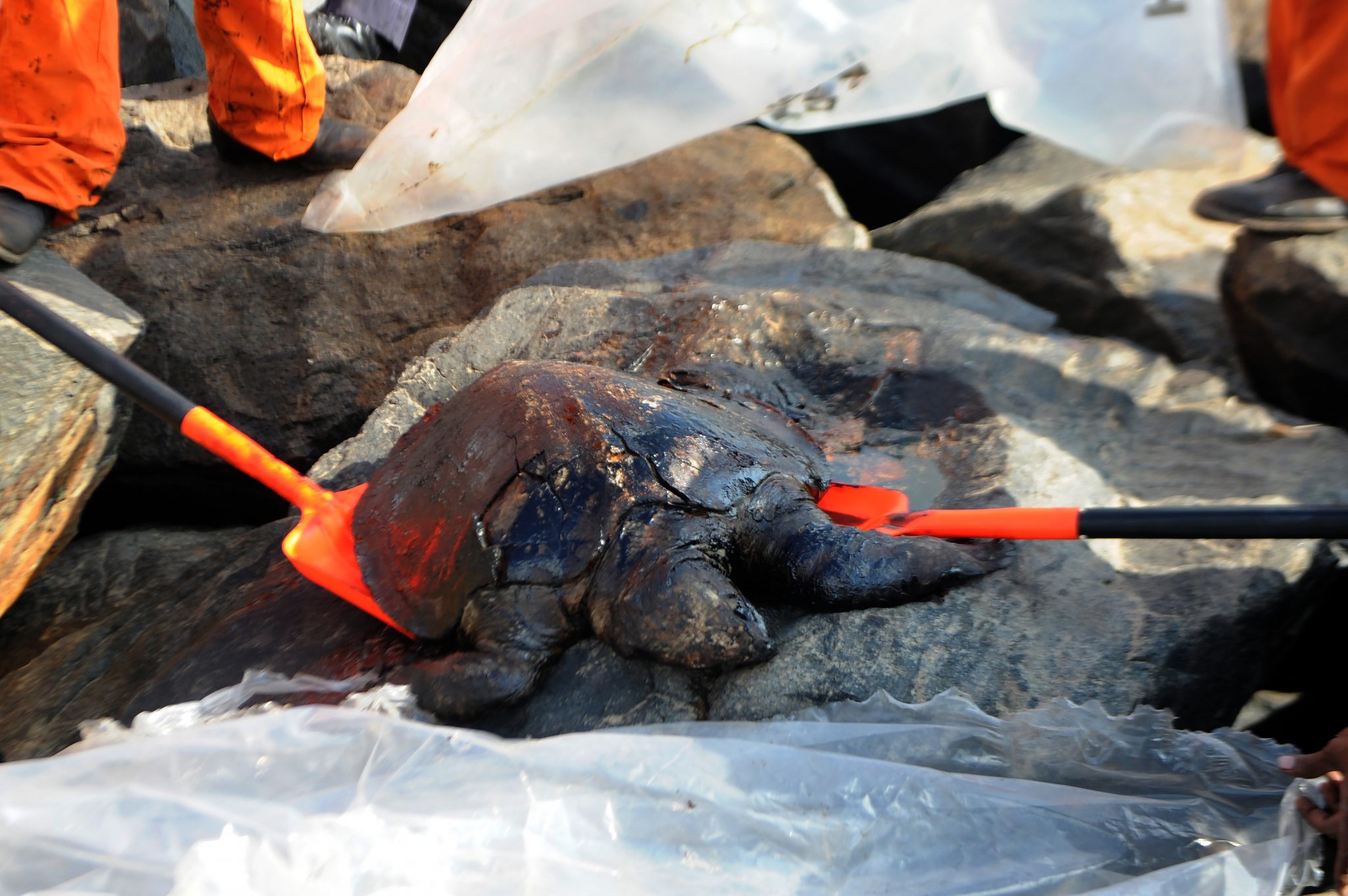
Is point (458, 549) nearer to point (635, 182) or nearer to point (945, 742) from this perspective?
point (945, 742)

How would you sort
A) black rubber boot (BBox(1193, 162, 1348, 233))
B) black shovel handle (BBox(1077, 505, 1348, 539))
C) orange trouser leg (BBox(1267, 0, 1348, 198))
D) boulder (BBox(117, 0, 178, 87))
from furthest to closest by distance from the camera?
boulder (BBox(117, 0, 178, 87)), black rubber boot (BBox(1193, 162, 1348, 233)), orange trouser leg (BBox(1267, 0, 1348, 198)), black shovel handle (BBox(1077, 505, 1348, 539))

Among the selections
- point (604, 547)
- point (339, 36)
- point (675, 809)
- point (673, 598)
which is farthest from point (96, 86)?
point (675, 809)

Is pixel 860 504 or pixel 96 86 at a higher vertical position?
pixel 96 86

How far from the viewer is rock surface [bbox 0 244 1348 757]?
1.83 metres

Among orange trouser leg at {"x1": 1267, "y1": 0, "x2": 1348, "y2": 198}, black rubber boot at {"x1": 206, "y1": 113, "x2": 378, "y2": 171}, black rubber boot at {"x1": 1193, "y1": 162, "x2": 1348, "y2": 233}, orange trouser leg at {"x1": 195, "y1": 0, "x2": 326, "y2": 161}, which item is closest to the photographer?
orange trouser leg at {"x1": 1267, "y1": 0, "x2": 1348, "y2": 198}

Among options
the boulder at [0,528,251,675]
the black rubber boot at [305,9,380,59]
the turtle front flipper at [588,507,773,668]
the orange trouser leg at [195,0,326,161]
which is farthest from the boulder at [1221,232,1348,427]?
the black rubber boot at [305,9,380,59]

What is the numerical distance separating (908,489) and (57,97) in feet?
10.7

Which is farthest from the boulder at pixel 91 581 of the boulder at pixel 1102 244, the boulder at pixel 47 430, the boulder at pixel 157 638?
the boulder at pixel 1102 244

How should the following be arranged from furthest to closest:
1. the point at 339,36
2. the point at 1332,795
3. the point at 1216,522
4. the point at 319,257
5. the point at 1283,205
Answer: the point at 339,36
the point at 319,257
the point at 1283,205
the point at 1216,522
the point at 1332,795

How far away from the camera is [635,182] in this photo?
4.28 metres

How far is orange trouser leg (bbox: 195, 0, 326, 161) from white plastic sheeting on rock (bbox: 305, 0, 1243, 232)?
927 mm

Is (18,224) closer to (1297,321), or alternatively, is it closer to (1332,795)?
(1332,795)

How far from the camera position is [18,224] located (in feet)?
10.5

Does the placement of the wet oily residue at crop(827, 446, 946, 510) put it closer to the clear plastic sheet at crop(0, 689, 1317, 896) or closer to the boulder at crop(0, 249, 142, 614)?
the clear plastic sheet at crop(0, 689, 1317, 896)
